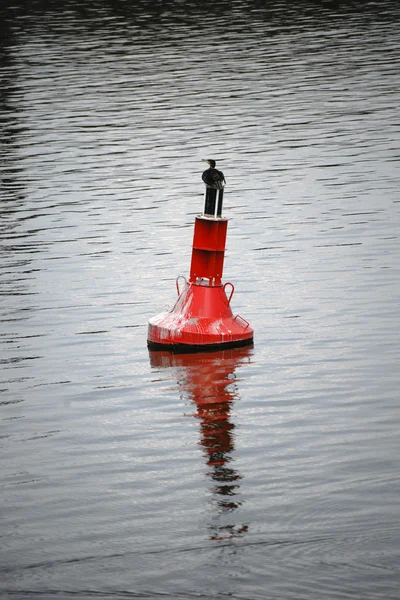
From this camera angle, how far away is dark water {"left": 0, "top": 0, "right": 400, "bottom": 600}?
6.31 meters

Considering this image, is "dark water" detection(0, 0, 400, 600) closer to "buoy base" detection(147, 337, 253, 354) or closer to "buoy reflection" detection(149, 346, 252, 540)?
"buoy reflection" detection(149, 346, 252, 540)

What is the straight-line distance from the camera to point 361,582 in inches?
233

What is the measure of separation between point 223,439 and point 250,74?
23217 mm

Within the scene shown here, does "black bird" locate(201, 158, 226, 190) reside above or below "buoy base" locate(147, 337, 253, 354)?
above

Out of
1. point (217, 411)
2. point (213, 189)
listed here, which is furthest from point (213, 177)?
point (217, 411)

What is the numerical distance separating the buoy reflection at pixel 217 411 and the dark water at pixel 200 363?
0.02 meters

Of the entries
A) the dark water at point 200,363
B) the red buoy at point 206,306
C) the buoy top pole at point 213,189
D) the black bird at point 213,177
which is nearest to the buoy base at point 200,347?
the red buoy at point 206,306

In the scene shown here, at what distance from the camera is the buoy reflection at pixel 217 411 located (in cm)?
684

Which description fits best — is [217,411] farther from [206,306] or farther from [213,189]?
[213,189]

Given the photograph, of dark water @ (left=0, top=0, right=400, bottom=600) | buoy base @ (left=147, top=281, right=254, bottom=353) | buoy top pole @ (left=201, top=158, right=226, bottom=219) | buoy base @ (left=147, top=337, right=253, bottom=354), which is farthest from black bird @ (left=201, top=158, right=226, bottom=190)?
dark water @ (left=0, top=0, right=400, bottom=600)

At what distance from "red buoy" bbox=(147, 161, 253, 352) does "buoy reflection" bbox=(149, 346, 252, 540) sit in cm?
10

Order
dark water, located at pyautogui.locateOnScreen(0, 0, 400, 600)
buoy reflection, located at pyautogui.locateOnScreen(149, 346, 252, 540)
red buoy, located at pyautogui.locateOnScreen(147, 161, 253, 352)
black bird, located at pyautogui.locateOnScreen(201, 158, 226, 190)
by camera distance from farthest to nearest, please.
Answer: red buoy, located at pyautogui.locateOnScreen(147, 161, 253, 352), black bird, located at pyautogui.locateOnScreen(201, 158, 226, 190), buoy reflection, located at pyautogui.locateOnScreen(149, 346, 252, 540), dark water, located at pyautogui.locateOnScreen(0, 0, 400, 600)

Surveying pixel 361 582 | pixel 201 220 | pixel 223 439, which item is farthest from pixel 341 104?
pixel 361 582

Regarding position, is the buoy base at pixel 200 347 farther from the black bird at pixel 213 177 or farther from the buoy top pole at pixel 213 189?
the black bird at pixel 213 177
